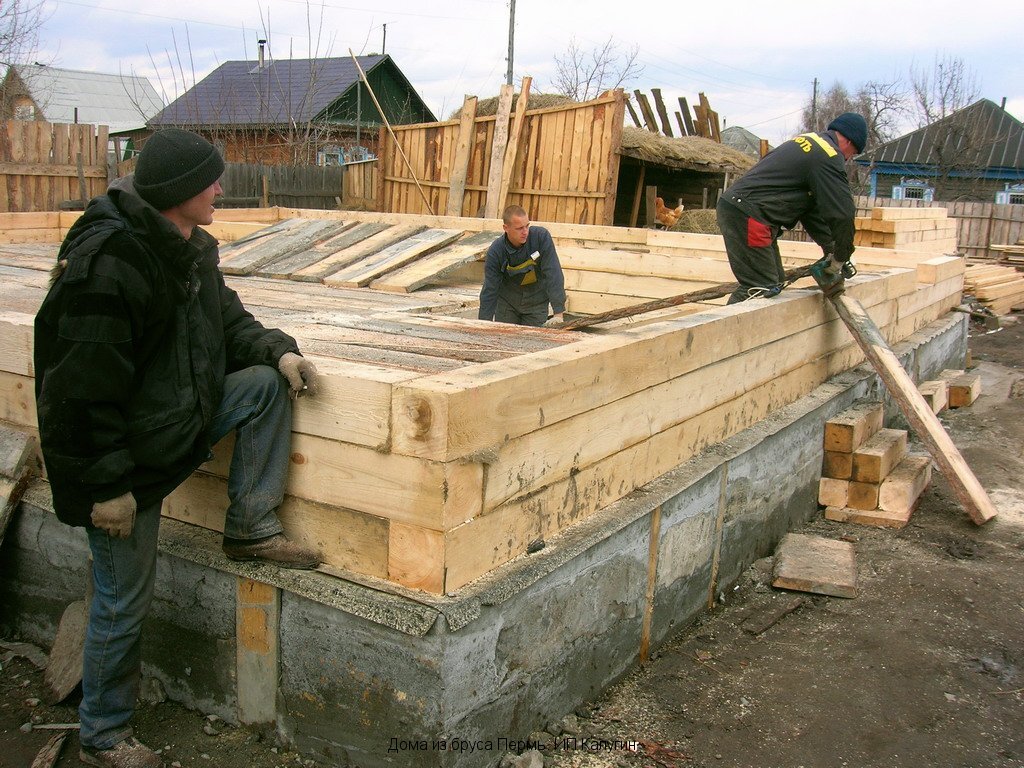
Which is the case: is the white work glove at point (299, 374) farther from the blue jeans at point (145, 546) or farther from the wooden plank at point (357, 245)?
the wooden plank at point (357, 245)

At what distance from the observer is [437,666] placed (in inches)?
114

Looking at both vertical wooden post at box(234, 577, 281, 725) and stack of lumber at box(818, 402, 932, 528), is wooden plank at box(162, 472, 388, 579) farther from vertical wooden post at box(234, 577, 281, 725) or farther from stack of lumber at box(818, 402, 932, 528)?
stack of lumber at box(818, 402, 932, 528)

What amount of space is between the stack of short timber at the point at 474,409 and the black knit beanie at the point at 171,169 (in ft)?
2.36

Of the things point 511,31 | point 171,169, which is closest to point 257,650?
point 171,169

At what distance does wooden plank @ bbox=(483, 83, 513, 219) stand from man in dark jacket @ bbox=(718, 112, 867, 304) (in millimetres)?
6738

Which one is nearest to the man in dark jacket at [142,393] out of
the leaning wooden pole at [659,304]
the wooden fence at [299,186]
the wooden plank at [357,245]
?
the leaning wooden pole at [659,304]

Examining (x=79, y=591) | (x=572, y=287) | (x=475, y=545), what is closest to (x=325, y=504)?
(x=475, y=545)

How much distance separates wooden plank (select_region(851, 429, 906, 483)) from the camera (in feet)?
20.1

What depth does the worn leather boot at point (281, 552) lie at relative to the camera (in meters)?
3.17

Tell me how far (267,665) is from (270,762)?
12.8 inches

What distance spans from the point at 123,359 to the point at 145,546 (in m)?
0.69

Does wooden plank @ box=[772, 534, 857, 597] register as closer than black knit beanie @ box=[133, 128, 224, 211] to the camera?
No

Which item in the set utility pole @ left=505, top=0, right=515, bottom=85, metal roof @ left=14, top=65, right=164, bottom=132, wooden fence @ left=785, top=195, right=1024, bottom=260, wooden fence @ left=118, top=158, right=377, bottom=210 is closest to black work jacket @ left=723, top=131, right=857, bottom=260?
wooden fence @ left=118, top=158, right=377, bottom=210

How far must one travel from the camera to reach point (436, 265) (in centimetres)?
793
